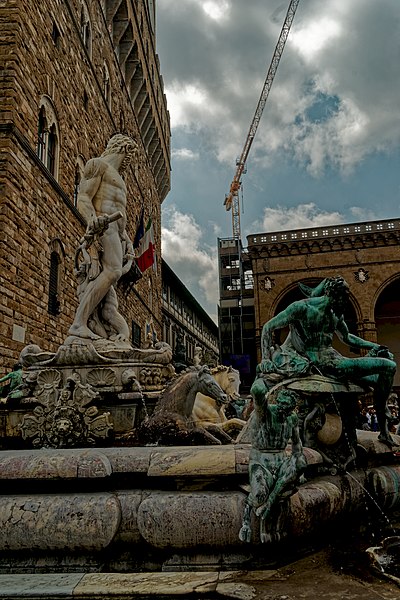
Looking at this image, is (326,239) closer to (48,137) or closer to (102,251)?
(48,137)

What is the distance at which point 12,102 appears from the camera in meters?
11.2

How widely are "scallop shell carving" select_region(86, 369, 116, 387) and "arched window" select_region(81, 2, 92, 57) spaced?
641 inches

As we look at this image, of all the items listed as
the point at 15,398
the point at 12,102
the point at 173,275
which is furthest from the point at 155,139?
the point at 15,398

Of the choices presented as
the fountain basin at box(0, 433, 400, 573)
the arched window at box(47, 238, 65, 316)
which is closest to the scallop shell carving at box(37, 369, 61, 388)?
the fountain basin at box(0, 433, 400, 573)

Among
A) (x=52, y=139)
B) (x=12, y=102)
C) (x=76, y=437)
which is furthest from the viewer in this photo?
(x=52, y=139)

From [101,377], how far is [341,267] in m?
27.7

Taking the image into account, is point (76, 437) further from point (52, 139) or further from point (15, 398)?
point (52, 139)

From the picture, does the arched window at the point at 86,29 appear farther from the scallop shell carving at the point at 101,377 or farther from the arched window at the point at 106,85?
the scallop shell carving at the point at 101,377

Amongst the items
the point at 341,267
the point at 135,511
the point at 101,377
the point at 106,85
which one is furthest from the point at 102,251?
the point at 341,267

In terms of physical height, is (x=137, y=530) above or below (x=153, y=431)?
below

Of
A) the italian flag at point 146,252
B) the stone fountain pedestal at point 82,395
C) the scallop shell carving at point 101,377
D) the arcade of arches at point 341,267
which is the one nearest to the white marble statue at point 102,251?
the stone fountain pedestal at point 82,395

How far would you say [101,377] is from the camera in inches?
215

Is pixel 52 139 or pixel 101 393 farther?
pixel 52 139

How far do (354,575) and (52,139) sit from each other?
14133 mm
